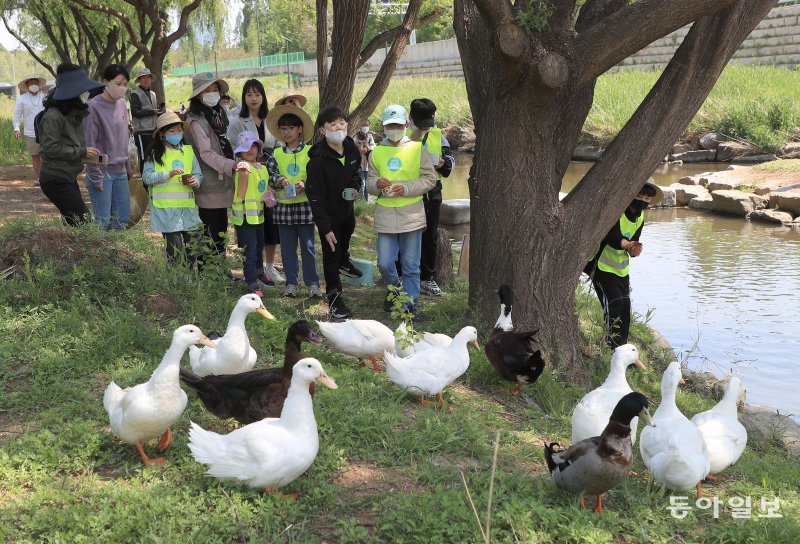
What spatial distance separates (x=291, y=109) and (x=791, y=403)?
18.1 feet

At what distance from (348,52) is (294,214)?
11.2ft

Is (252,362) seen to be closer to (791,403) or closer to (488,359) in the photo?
(488,359)

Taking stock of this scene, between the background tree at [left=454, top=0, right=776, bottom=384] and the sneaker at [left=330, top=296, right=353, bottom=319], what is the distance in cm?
118

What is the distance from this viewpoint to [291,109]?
734 centimetres

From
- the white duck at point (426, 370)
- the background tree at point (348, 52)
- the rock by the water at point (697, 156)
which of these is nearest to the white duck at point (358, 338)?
the white duck at point (426, 370)

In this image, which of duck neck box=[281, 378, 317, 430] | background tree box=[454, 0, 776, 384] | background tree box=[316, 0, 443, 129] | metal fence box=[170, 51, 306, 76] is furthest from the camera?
metal fence box=[170, 51, 306, 76]

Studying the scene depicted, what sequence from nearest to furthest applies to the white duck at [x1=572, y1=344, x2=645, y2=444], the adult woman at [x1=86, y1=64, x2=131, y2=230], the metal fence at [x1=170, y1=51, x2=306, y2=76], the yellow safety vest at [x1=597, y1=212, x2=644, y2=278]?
1. the white duck at [x1=572, y1=344, x2=645, y2=444]
2. the yellow safety vest at [x1=597, y1=212, x2=644, y2=278]
3. the adult woman at [x1=86, y1=64, x2=131, y2=230]
4. the metal fence at [x1=170, y1=51, x2=306, y2=76]

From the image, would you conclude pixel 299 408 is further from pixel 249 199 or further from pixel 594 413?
pixel 249 199

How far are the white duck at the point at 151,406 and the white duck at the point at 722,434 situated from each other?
3129 mm

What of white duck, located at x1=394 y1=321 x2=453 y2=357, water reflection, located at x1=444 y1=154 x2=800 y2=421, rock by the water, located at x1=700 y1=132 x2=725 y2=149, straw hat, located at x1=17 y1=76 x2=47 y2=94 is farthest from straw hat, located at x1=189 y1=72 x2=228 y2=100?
rock by the water, located at x1=700 y1=132 x2=725 y2=149

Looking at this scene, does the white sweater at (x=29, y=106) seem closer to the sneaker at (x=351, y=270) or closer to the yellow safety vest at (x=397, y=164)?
the sneaker at (x=351, y=270)

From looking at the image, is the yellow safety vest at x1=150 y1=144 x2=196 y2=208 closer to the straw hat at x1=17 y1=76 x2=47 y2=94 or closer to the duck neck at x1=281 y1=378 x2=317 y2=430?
the duck neck at x1=281 y1=378 x2=317 y2=430

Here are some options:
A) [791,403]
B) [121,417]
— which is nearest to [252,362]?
[121,417]

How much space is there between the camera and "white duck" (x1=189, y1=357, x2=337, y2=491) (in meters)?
3.77
